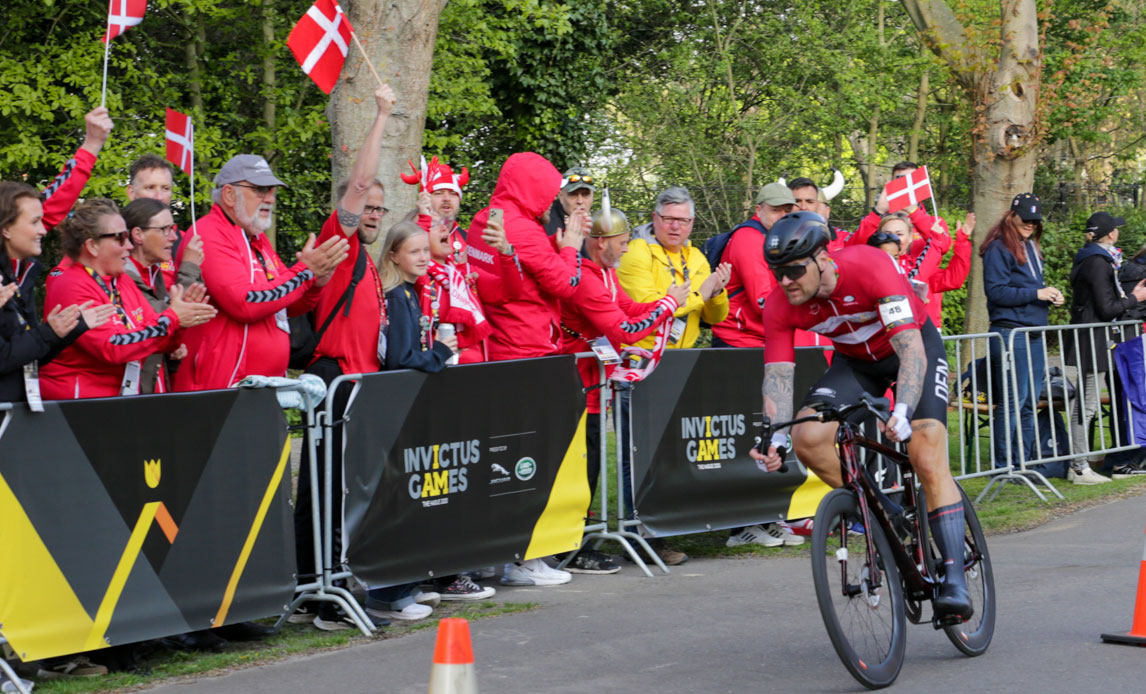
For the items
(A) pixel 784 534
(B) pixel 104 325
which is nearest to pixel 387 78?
(A) pixel 784 534

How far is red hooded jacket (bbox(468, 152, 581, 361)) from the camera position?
26.4 ft

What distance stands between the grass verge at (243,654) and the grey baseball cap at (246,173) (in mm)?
2315

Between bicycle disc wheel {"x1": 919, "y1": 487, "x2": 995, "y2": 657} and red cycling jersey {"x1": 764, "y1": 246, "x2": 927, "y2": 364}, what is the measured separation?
0.75 metres

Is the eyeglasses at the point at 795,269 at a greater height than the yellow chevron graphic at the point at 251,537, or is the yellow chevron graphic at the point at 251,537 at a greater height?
the eyeglasses at the point at 795,269

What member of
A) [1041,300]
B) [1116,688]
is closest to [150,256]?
[1116,688]

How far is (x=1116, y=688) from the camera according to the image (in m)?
5.66

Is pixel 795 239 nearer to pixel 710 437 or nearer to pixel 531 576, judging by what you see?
pixel 531 576

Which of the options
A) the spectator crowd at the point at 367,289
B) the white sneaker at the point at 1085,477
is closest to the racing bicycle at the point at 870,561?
the spectator crowd at the point at 367,289

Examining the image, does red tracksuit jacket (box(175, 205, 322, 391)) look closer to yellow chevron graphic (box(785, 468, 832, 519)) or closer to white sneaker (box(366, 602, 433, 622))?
white sneaker (box(366, 602, 433, 622))

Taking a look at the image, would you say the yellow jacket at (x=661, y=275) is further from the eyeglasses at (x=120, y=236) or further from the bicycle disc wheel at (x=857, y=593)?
the eyeglasses at (x=120, y=236)

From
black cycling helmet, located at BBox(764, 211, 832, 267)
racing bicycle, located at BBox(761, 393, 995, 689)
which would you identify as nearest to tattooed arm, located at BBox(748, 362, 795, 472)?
racing bicycle, located at BBox(761, 393, 995, 689)

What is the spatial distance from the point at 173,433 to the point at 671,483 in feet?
12.0

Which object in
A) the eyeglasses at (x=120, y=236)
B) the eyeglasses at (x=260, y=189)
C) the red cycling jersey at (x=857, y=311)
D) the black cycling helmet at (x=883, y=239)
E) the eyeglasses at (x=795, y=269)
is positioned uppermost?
the eyeglasses at (x=260, y=189)

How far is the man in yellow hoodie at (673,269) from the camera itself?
8.90 m
